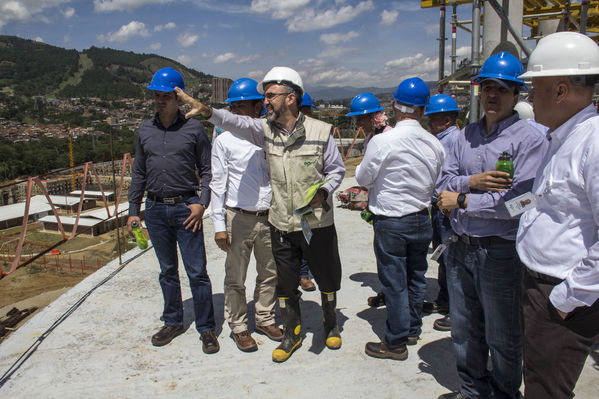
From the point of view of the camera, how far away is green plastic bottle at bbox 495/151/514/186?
6.40 feet

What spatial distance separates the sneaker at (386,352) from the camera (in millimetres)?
2934

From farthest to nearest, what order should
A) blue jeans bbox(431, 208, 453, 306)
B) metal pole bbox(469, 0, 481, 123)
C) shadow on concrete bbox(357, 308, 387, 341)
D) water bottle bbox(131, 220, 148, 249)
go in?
1. metal pole bbox(469, 0, 481, 123)
2. blue jeans bbox(431, 208, 453, 306)
3. water bottle bbox(131, 220, 148, 249)
4. shadow on concrete bbox(357, 308, 387, 341)

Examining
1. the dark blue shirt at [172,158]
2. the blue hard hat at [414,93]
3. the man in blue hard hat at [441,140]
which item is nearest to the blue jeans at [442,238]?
the man in blue hard hat at [441,140]

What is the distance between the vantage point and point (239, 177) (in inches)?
126

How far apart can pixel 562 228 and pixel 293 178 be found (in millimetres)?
1666

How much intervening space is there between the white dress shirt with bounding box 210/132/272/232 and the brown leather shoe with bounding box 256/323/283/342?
36.3 inches

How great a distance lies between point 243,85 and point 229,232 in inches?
46.1

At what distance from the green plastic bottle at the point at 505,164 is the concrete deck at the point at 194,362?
4.91ft

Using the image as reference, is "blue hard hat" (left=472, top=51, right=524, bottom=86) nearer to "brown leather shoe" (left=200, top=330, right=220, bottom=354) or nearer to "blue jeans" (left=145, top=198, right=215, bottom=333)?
"blue jeans" (left=145, top=198, right=215, bottom=333)

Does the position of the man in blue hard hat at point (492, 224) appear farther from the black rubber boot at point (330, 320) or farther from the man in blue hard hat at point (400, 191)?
the black rubber boot at point (330, 320)

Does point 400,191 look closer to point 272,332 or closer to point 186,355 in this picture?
point 272,332

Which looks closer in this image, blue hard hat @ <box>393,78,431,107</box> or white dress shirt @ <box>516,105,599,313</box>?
white dress shirt @ <box>516,105,599,313</box>

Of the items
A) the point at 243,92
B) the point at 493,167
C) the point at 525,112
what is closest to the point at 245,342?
the point at 243,92

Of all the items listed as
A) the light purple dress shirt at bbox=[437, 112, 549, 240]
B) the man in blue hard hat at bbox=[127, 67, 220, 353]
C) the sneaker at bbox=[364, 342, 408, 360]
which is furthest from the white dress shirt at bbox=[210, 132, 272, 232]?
the light purple dress shirt at bbox=[437, 112, 549, 240]
